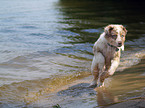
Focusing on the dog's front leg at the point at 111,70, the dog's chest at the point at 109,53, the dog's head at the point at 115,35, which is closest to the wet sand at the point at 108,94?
the dog's front leg at the point at 111,70

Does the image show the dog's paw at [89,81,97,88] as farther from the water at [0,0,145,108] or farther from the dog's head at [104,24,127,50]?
the dog's head at [104,24,127,50]

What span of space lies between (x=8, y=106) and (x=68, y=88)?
178cm

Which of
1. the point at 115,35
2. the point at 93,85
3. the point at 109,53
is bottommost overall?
the point at 93,85

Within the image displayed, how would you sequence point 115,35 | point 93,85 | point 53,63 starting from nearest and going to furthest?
1. point 115,35
2. point 93,85
3. point 53,63

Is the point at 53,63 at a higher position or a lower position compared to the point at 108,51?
lower

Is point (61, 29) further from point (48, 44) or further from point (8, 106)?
point (8, 106)

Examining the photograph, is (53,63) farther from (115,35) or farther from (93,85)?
(115,35)

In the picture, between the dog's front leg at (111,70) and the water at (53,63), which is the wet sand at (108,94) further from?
the dog's front leg at (111,70)

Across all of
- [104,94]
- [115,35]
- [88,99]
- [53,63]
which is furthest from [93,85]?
[53,63]

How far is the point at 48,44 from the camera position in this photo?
39.6 ft

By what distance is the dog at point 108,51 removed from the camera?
525 centimetres

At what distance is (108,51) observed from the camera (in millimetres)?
5707

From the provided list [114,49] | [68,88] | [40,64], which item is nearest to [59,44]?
[40,64]

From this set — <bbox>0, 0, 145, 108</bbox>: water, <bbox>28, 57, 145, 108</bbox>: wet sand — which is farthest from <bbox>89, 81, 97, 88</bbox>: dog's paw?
<bbox>0, 0, 145, 108</bbox>: water
